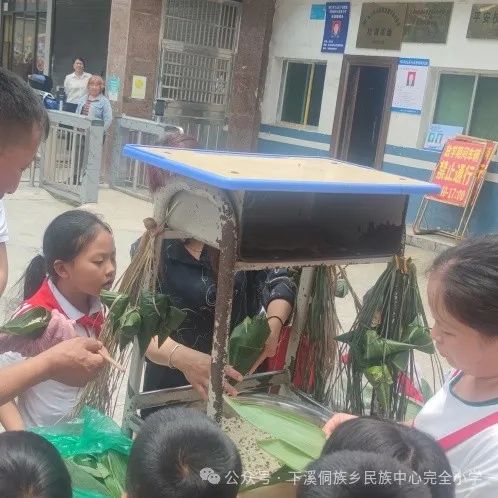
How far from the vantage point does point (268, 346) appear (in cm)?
179

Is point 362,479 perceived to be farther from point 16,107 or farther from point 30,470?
point 16,107

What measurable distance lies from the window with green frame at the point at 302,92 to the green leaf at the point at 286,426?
6885 mm

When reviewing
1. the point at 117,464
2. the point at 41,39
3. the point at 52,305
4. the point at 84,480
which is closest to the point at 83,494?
the point at 84,480


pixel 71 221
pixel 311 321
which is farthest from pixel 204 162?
pixel 311 321

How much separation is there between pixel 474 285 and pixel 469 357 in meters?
0.14

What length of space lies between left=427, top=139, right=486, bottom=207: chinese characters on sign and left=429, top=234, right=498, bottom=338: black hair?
17.3 feet

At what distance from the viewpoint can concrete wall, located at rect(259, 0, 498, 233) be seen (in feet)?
20.9

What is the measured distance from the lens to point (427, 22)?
22.1 feet

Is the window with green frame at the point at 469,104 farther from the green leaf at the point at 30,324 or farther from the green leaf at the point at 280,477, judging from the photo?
the green leaf at the point at 280,477

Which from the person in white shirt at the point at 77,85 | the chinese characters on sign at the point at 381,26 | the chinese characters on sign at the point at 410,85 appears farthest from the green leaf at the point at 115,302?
the person in white shirt at the point at 77,85

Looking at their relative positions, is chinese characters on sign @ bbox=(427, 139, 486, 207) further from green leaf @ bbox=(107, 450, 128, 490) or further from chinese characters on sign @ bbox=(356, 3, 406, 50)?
green leaf @ bbox=(107, 450, 128, 490)

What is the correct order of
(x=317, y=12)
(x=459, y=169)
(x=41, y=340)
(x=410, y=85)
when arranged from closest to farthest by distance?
(x=41, y=340) < (x=459, y=169) < (x=410, y=85) < (x=317, y=12)

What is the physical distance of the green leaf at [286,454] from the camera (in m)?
1.22

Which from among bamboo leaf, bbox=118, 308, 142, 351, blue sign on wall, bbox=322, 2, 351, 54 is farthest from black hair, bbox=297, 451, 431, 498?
blue sign on wall, bbox=322, 2, 351, 54
